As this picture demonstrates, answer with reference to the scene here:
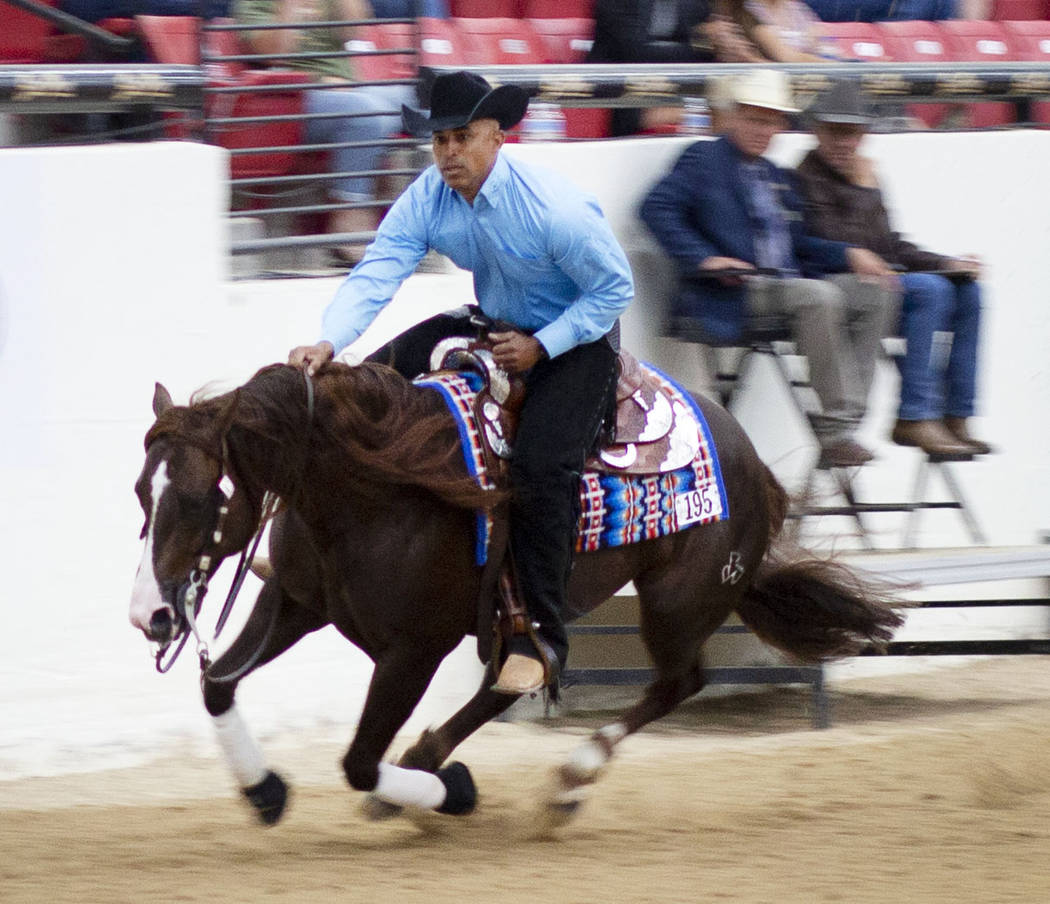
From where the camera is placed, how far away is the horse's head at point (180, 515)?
166 inches

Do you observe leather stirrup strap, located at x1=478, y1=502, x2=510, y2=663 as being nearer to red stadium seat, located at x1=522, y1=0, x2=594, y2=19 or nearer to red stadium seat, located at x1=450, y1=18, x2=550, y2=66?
red stadium seat, located at x1=450, y1=18, x2=550, y2=66

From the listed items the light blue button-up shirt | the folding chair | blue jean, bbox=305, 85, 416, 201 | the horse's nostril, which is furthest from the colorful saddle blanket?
blue jean, bbox=305, 85, 416, 201

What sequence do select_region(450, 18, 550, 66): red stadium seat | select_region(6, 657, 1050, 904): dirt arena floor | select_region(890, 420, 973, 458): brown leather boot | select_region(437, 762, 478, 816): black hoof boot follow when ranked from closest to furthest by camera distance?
select_region(6, 657, 1050, 904): dirt arena floor, select_region(437, 762, 478, 816): black hoof boot, select_region(890, 420, 973, 458): brown leather boot, select_region(450, 18, 550, 66): red stadium seat

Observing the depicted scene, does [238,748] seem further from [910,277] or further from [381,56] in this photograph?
[381,56]

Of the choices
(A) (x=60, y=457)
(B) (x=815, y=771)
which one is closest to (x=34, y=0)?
(A) (x=60, y=457)

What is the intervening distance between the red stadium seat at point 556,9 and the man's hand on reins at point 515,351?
16.3 ft

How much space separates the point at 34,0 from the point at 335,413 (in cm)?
328

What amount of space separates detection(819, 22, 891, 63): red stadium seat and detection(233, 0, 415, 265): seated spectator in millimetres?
3257

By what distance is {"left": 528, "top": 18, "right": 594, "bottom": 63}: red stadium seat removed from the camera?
9.09m

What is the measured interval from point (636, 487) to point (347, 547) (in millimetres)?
1024

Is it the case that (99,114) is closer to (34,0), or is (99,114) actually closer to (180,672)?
(34,0)

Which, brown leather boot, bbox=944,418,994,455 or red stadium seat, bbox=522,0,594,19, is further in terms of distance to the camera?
red stadium seat, bbox=522,0,594,19

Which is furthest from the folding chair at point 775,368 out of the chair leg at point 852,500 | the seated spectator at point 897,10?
the seated spectator at point 897,10

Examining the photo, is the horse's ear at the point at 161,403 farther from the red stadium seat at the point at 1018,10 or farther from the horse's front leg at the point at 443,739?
the red stadium seat at the point at 1018,10
